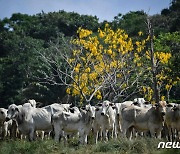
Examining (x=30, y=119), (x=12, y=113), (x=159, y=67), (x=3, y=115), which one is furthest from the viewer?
(x=159, y=67)

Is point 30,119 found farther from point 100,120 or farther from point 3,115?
point 100,120

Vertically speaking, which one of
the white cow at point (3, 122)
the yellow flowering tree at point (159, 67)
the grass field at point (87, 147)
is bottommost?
the grass field at point (87, 147)

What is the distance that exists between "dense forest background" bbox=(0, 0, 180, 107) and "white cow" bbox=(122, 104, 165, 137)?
776cm

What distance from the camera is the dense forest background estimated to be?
39.7 metres

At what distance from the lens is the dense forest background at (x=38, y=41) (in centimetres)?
3966

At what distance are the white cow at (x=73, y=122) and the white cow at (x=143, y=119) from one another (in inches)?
59.2

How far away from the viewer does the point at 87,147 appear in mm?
16109

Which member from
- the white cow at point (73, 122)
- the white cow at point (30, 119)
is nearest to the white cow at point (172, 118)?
the white cow at point (73, 122)

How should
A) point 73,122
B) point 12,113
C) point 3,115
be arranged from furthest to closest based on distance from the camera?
point 3,115 < point 12,113 < point 73,122

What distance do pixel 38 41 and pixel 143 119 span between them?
1296 inches

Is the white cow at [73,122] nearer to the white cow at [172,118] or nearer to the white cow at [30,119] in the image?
the white cow at [30,119]

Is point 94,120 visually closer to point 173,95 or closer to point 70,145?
point 70,145

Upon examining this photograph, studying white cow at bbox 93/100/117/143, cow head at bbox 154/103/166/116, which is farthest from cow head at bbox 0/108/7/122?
cow head at bbox 154/103/166/116

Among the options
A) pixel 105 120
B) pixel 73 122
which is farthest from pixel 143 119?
pixel 73 122
